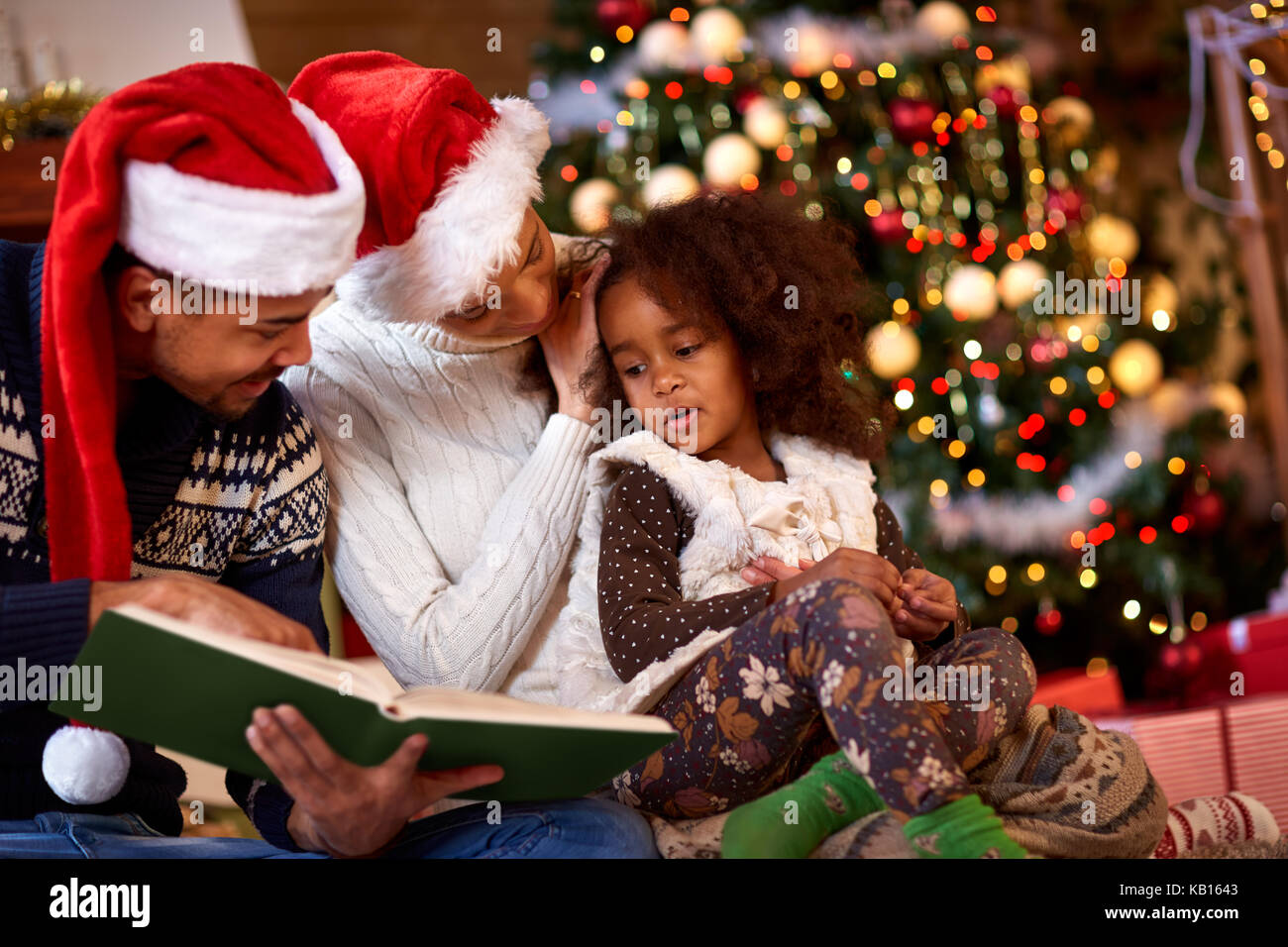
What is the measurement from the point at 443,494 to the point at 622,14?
70.2 inches

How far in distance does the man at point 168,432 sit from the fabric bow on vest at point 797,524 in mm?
400

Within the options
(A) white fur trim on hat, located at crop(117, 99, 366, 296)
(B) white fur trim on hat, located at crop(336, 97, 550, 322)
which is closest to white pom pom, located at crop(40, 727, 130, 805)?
(A) white fur trim on hat, located at crop(117, 99, 366, 296)

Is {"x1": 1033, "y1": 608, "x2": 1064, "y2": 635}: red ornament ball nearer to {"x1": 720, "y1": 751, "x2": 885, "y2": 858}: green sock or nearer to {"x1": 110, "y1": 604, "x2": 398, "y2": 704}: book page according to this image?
{"x1": 720, "y1": 751, "x2": 885, "y2": 858}: green sock

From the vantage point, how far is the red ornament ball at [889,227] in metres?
2.70

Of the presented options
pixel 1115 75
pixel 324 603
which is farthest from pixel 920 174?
pixel 324 603

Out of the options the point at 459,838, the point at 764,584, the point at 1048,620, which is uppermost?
the point at 764,584

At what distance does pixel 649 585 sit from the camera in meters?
1.35

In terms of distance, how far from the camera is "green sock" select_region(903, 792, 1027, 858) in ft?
3.25

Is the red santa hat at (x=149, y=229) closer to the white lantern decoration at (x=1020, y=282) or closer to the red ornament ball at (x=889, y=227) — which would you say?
the red ornament ball at (x=889, y=227)

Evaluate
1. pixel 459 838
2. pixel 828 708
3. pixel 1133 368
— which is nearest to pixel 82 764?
pixel 459 838

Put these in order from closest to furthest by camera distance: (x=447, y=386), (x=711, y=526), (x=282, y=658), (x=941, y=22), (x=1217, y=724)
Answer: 1. (x=282, y=658)
2. (x=711, y=526)
3. (x=447, y=386)
4. (x=1217, y=724)
5. (x=941, y=22)

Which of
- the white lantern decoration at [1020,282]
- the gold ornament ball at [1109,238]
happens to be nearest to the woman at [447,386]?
the white lantern decoration at [1020,282]

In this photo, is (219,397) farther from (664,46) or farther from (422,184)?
(664,46)
